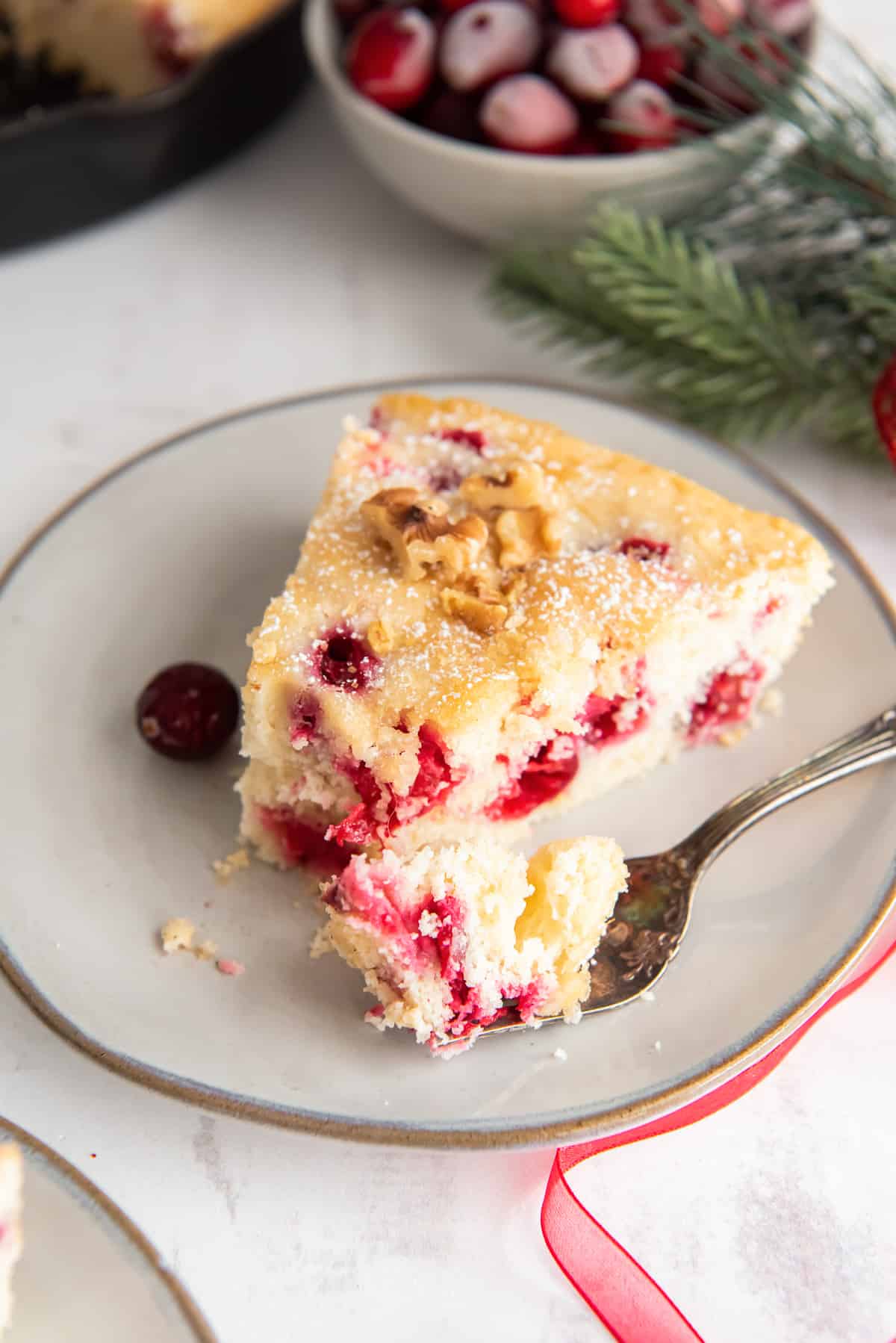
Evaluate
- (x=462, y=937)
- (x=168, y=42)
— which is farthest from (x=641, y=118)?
(x=462, y=937)

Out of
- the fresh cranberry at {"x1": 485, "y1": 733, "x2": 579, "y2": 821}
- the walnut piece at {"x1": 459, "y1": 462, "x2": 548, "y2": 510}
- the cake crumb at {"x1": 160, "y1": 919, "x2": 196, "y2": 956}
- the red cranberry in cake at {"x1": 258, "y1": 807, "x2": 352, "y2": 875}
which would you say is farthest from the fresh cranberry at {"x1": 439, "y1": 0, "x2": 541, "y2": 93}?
the cake crumb at {"x1": 160, "y1": 919, "x2": 196, "y2": 956}

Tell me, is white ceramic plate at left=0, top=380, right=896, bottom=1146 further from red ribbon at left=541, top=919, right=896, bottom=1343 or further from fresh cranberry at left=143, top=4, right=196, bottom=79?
fresh cranberry at left=143, top=4, right=196, bottom=79

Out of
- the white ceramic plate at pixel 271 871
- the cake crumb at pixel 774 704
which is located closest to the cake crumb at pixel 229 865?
the white ceramic plate at pixel 271 871

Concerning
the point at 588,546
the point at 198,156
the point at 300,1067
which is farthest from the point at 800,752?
the point at 198,156

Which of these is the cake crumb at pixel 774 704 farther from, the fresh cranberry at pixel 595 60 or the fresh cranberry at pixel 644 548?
the fresh cranberry at pixel 595 60

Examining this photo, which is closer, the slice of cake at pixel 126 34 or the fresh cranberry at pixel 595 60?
the fresh cranberry at pixel 595 60

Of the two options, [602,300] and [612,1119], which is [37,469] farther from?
[612,1119]
